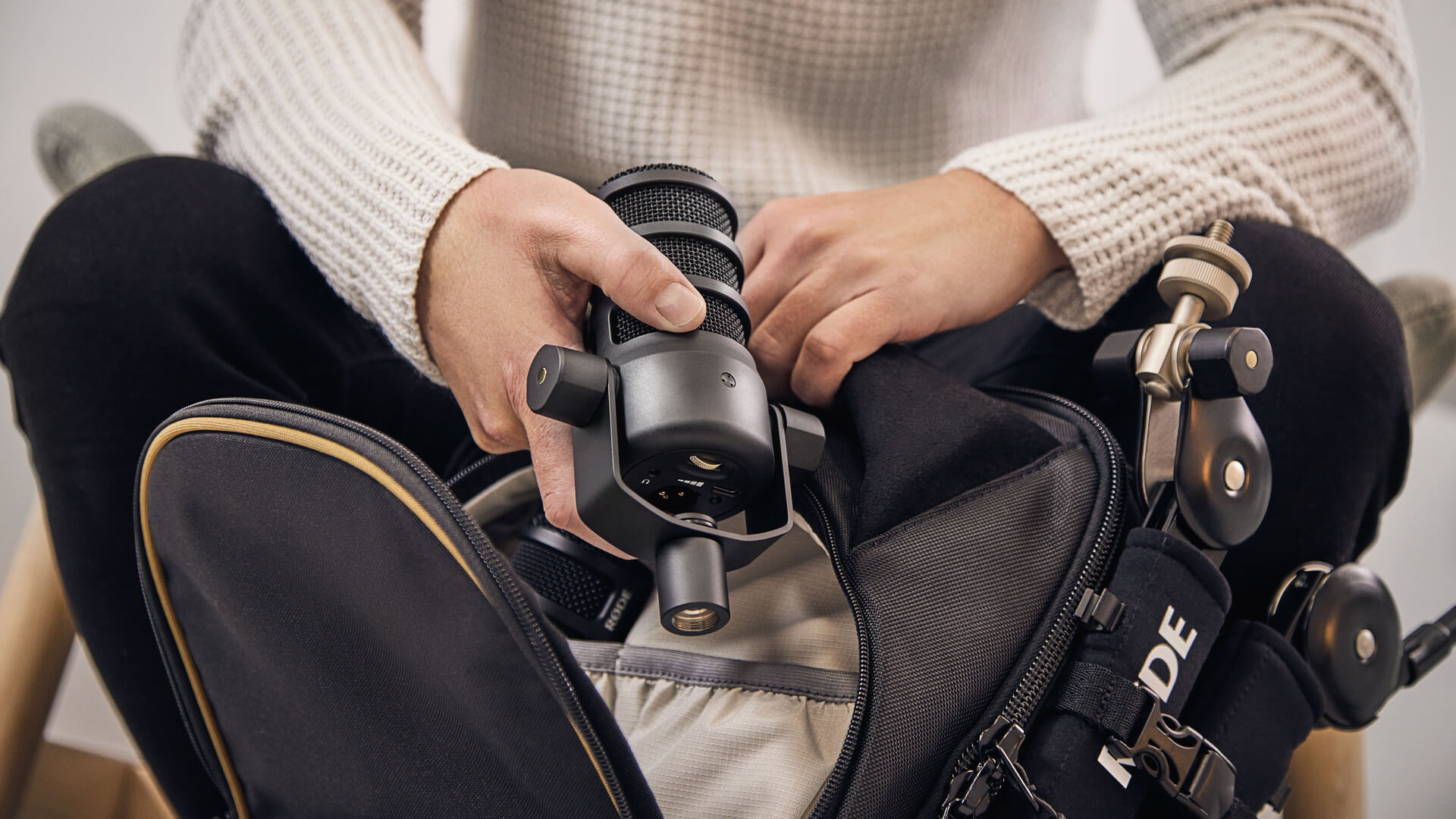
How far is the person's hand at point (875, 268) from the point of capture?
438mm

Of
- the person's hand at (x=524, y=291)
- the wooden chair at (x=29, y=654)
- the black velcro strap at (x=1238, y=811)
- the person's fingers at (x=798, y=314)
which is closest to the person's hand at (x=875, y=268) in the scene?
the person's fingers at (x=798, y=314)

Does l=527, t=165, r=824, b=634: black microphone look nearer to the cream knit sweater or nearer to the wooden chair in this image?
the cream knit sweater

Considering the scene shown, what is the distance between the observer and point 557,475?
0.37 meters

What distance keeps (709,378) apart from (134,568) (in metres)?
0.37

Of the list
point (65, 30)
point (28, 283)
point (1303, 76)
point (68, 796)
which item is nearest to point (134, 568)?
point (28, 283)

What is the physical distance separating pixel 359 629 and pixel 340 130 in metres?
0.29

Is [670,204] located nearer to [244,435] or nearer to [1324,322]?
[244,435]

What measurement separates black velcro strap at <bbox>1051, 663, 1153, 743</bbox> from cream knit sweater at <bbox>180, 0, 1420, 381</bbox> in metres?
0.23

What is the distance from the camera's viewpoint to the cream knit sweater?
48 centimetres

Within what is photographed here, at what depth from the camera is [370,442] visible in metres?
0.34

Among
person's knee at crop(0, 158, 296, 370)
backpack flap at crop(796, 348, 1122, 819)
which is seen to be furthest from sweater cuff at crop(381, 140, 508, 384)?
backpack flap at crop(796, 348, 1122, 819)

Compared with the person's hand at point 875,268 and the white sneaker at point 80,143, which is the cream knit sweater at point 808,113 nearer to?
the person's hand at point 875,268

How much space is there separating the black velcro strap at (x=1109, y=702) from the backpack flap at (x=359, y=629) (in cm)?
16

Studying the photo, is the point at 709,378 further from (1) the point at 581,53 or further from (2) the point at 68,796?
(2) the point at 68,796
